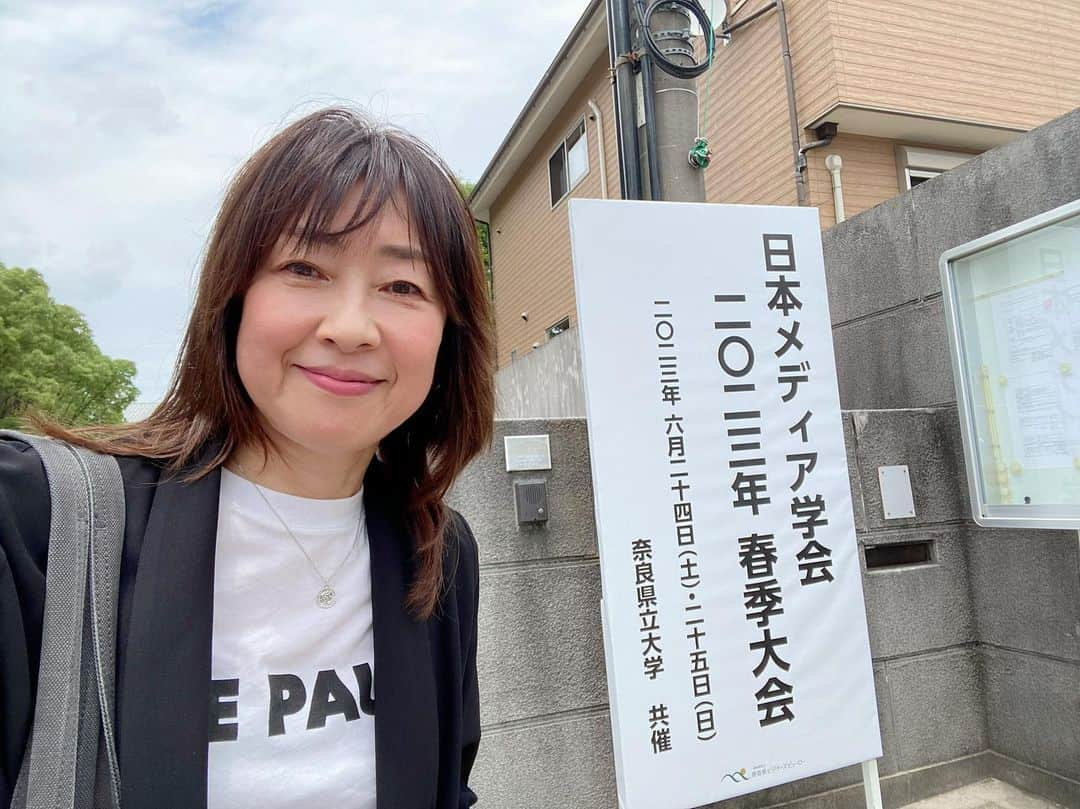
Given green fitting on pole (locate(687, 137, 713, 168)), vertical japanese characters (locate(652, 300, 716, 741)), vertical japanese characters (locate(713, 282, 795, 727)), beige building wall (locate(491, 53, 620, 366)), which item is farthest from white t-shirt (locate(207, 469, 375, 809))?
beige building wall (locate(491, 53, 620, 366))

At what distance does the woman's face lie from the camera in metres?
1.00

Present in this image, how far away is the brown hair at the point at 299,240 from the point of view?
103 cm

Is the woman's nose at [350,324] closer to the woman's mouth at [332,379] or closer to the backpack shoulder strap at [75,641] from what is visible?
the woman's mouth at [332,379]

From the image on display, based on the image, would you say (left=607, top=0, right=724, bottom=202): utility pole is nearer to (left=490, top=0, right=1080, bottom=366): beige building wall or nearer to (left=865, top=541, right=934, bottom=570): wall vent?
(left=865, top=541, right=934, bottom=570): wall vent

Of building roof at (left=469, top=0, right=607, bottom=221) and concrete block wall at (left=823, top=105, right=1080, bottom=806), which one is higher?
building roof at (left=469, top=0, right=607, bottom=221)

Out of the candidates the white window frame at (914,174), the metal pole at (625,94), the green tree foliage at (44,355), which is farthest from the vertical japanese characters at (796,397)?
the green tree foliage at (44,355)

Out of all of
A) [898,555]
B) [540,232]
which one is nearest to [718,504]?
[898,555]

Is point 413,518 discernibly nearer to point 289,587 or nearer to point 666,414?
point 289,587

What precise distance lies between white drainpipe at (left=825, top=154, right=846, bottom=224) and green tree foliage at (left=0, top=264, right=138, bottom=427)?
17645 millimetres

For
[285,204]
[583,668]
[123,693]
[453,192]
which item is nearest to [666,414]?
[583,668]

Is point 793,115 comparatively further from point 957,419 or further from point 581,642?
point 581,642

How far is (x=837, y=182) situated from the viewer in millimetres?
5875

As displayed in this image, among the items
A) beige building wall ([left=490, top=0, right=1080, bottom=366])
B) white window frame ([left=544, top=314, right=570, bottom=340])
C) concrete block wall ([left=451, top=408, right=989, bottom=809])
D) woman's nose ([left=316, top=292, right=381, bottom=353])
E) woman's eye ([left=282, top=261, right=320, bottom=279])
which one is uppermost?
beige building wall ([left=490, top=0, right=1080, bottom=366])

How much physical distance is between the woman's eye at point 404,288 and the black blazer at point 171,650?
395mm
